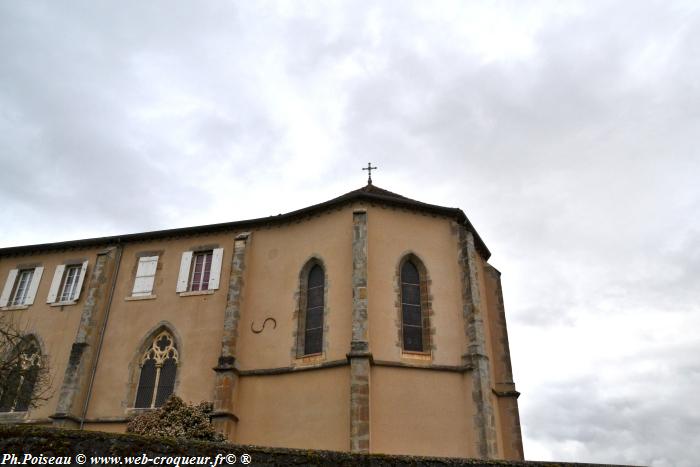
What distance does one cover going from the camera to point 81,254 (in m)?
20.0

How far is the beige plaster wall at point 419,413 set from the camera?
13469 mm

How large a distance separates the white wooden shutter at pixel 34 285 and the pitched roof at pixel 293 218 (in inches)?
34.5

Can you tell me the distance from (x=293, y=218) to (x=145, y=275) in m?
5.84

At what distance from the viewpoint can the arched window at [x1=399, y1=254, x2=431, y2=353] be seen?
15079 mm

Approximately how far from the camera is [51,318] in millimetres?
18906

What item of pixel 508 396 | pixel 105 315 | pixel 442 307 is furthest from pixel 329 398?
pixel 105 315

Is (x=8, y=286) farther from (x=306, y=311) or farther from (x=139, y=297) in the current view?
(x=306, y=311)

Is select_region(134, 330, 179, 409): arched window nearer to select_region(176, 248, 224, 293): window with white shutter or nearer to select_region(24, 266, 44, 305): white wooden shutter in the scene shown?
select_region(176, 248, 224, 293): window with white shutter

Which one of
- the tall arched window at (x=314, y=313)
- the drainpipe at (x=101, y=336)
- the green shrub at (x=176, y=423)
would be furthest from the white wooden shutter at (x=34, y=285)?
the tall arched window at (x=314, y=313)

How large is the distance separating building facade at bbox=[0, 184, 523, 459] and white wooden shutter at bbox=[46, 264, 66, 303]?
48 mm

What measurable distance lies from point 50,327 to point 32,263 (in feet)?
10.3

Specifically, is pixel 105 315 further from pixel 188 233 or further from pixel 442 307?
pixel 442 307

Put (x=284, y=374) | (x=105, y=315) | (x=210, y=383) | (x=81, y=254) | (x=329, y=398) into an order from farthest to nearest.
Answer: (x=81, y=254)
(x=105, y=315)
(x=210, y=383)
(x=284, y=374)
(x=329, y=398)

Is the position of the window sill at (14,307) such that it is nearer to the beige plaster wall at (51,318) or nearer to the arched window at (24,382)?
the beige plaster wall at (51,318)
